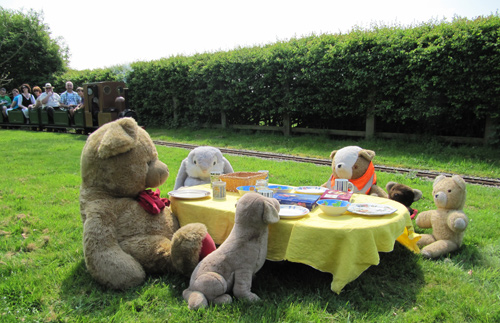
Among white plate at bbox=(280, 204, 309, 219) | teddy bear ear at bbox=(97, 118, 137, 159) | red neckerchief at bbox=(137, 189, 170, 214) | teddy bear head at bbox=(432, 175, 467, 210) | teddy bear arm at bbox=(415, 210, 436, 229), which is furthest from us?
teddy bear arm at bbox=(415, 210, 436, 229)

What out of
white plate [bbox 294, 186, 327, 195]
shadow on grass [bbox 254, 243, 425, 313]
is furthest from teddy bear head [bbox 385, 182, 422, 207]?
white plate [bbox 294, 186, 327, 195]

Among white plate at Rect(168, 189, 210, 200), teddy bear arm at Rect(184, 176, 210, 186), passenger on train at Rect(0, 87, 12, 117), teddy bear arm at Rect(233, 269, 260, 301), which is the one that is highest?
passenger on train at Rect(0, 87, 12, 117)

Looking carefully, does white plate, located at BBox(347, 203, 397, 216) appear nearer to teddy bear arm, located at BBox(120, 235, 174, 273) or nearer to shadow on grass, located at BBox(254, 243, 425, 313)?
shadow on grass, located at BBox(254, 243, 425, 313)

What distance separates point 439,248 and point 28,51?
2932 centimetres

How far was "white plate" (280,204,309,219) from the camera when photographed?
302 centimetres

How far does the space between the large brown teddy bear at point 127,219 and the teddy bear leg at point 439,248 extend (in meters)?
2.29

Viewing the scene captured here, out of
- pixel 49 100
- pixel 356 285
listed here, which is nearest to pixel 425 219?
pixel 356 285

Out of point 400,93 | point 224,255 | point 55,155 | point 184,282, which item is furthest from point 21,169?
point 400,93

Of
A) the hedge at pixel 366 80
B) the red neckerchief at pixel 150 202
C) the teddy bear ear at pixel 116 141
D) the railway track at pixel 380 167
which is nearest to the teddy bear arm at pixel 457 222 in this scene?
the red neckerchief at pixel 150 202

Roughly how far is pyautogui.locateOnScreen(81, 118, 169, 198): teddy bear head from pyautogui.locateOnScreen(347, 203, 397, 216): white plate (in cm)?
190

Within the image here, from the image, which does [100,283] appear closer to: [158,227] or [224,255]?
[158,227]

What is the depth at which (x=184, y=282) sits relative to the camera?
3258 mm

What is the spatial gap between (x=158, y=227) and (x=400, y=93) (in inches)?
349

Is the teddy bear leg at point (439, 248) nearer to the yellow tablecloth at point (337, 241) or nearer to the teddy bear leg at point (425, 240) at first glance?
the teddy bear leg at point (425, 240)
